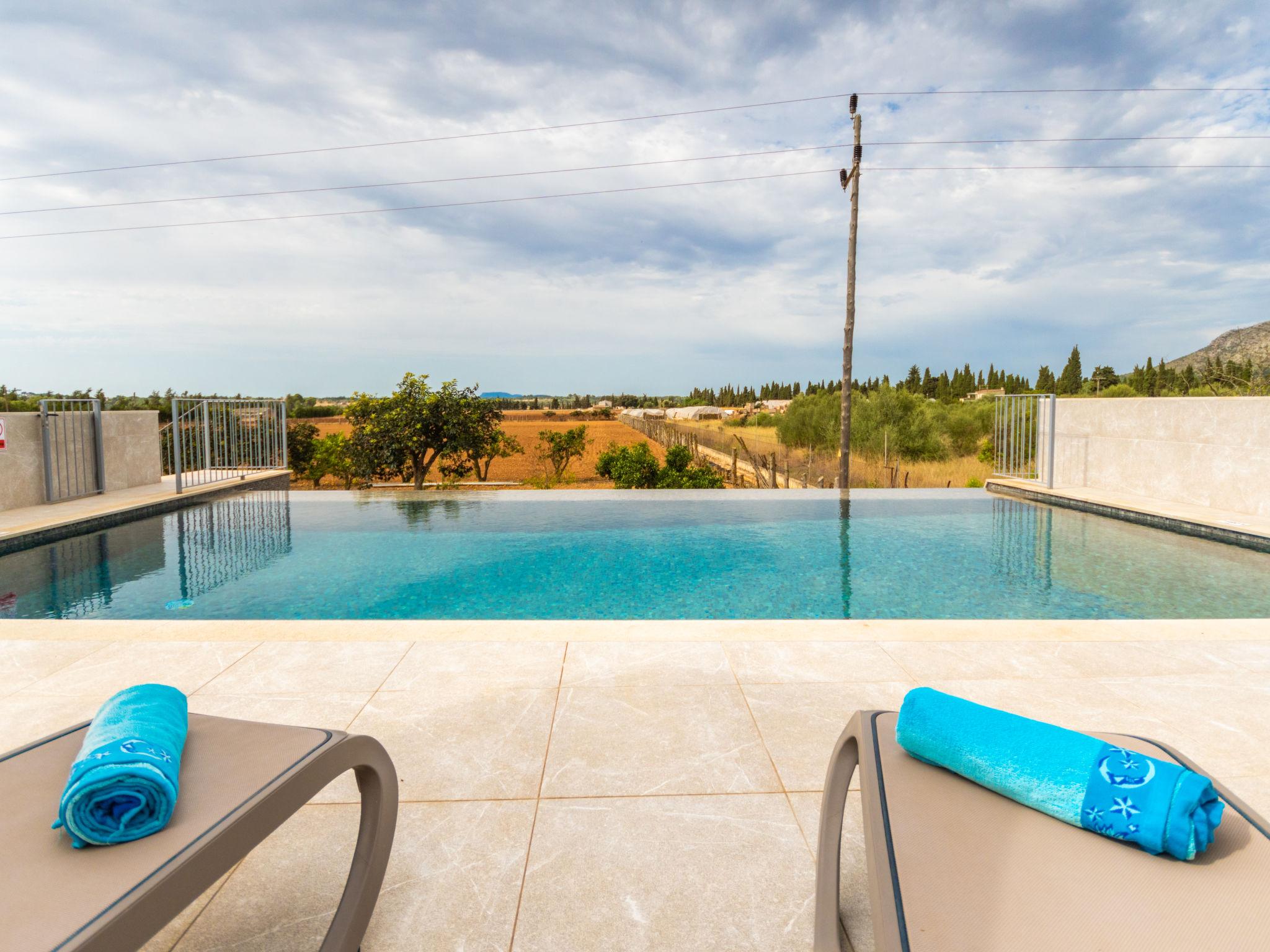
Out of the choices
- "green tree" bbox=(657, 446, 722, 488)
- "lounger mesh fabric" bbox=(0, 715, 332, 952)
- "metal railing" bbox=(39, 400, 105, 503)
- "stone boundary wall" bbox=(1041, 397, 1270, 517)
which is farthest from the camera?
"green tree" bbox=(657, 446, 722, 488)

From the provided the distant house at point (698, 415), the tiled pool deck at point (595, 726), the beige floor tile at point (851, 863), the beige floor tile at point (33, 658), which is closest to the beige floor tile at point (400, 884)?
the tiled pool deck at point (595, 726)

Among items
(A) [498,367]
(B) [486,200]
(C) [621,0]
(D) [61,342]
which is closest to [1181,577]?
(C) [621,0]

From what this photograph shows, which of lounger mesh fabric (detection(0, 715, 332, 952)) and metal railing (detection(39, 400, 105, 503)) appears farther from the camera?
metal railing (detection(39, 400, 105, 503))

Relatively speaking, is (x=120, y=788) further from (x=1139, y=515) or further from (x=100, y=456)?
(x=100, y=456)

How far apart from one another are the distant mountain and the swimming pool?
3088cm

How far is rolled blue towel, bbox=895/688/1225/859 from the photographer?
3.53ft

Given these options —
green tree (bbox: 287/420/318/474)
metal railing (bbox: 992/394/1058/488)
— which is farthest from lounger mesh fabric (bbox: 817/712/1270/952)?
green tree (bbox: 287/420/318/474)

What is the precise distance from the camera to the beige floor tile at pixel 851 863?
1.45 meters

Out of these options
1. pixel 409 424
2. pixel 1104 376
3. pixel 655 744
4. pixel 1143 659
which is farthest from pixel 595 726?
pixel 1104 376

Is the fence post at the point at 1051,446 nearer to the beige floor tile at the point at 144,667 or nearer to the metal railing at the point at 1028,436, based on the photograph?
the metal railing at the point at 1028,436

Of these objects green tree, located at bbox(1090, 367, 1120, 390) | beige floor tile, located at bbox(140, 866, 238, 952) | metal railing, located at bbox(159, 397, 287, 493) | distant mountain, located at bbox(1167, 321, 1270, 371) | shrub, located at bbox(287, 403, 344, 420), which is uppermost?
distant mountain, located at bbox(1167, 321, 1270, 371)

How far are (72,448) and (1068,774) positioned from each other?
32.6 feet

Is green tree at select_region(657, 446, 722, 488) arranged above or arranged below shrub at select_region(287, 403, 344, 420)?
below

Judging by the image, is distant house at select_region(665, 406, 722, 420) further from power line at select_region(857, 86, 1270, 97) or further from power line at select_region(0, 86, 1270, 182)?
power line at select_region(857, 86, 1270, 97)
